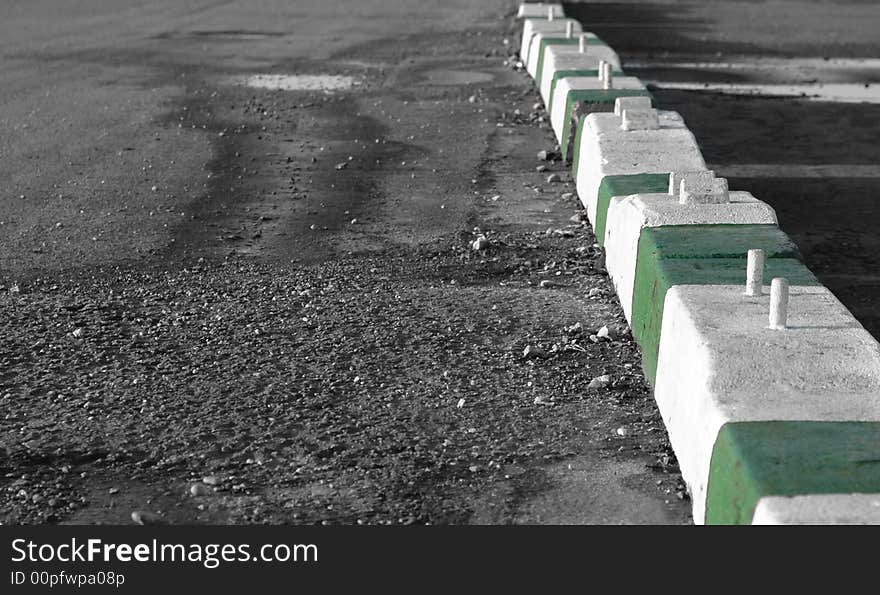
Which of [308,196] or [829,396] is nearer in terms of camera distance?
[829,396]

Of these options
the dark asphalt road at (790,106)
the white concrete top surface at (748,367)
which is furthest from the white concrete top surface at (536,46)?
the white concrete top surface at (748,367)

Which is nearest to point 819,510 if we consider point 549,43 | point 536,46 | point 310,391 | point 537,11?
point 310,391

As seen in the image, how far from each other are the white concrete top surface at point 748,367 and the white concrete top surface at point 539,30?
9.88 m

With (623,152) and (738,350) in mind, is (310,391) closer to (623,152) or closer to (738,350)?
(738,350)

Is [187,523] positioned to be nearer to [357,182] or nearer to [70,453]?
[70,453]

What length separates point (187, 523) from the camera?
4.52 m

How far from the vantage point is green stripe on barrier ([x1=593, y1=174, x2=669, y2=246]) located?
740 cm

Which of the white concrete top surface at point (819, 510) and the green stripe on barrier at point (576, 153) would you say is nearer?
the white concrete top surface at point (819, 510)

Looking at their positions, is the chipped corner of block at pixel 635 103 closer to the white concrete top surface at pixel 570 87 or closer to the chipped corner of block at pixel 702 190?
the white concrete top surface at pixel 570 87

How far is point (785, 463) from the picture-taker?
3.91 m

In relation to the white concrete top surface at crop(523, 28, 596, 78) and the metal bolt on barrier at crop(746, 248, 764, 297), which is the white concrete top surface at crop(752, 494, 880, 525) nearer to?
the metal bolt on barrier at crop(746, 248, 764, 297)

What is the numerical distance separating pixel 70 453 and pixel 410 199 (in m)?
4.47

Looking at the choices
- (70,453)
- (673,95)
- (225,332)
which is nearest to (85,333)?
(225,332)

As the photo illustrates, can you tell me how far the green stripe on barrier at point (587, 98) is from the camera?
1015 cm
